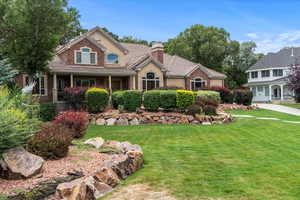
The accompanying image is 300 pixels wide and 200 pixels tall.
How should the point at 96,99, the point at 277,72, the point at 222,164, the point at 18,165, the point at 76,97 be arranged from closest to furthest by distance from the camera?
the point at 18,165 → the point at 222,164 → the point at 96,99 → the point at 76,97 → the point at 277,72

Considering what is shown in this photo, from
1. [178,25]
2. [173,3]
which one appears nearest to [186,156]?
[173,3]

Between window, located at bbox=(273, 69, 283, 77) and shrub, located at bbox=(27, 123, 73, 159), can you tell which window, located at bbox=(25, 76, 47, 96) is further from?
window, located at bbox=(273, 69, 283, 77)

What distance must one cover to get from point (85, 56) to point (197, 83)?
1205cm

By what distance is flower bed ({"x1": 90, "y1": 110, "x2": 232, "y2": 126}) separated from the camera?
15695mm

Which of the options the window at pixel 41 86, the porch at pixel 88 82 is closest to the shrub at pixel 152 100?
the porch at pixel 88 82

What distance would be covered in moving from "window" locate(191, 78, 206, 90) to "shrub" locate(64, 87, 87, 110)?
13573mm

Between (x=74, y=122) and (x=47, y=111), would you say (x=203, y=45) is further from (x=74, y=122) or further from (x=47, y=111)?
(x=74, y=122)

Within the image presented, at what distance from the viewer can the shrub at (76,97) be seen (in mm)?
18156

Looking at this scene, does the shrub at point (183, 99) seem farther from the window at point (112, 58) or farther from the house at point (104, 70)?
the window at point (112, 58)

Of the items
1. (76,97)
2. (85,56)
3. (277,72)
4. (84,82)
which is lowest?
(76,97)

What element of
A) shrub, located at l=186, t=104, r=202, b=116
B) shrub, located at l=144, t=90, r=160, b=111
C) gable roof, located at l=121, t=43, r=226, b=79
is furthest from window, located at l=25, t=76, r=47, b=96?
shrub, located at l=186, t=104, r=202, b=116

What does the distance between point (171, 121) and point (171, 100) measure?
1.27 m

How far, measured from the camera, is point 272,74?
Answer: 43625 mm

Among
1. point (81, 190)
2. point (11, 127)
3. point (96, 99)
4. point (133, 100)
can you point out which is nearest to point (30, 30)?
point (96, 99)
